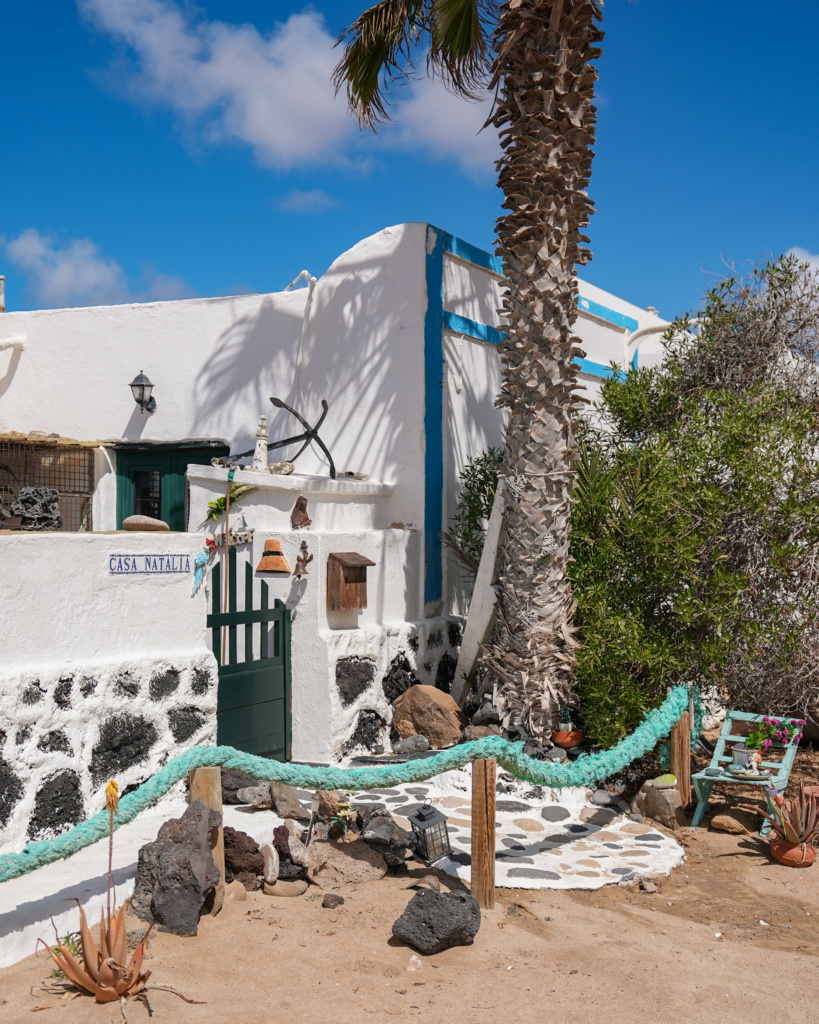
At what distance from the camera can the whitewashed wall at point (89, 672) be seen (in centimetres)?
514

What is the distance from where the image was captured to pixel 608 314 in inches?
515

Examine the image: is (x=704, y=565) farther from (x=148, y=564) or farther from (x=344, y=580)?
(x=148, y=564)

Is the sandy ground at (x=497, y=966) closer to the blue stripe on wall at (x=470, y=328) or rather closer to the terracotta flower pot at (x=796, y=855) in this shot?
the terracotta flower pot at (x=796, y=855)

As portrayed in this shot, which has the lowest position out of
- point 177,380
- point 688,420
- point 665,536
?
point 665,536

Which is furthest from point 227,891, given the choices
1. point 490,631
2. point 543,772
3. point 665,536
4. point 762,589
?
point 762,589

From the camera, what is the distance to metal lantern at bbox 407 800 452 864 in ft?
18.6

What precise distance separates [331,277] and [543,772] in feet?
20.7

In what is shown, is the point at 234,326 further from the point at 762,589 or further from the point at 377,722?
the point at 762,589

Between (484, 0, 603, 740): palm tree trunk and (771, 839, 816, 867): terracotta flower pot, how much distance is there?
2.18m

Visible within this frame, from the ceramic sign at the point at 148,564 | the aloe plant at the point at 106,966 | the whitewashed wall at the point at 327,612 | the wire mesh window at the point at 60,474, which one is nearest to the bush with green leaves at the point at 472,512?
the whitewashed wall at the point at 327,612

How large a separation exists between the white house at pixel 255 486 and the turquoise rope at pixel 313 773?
1.12 meters

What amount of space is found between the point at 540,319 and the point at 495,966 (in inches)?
213

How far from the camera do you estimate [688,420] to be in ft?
28.5

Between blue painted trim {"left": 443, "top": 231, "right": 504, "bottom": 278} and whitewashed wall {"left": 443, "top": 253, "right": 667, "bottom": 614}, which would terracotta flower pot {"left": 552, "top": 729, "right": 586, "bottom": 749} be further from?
blue painted trim {"left": 443, "top": 231, "right": 504, "bottom": 278}
